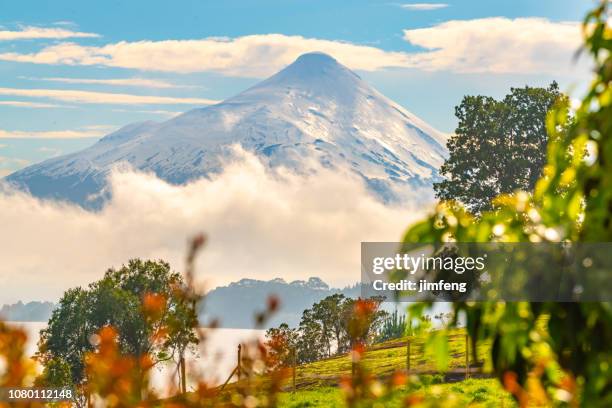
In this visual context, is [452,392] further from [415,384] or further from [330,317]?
[330,317]

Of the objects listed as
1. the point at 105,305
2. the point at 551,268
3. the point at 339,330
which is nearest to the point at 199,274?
the point at 551,268

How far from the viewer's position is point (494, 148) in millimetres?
58500

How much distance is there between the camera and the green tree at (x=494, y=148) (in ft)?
191

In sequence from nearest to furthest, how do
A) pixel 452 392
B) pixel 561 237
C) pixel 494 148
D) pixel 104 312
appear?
pixel 561 237 → pixel 452 392 → pixel 494 148 → pixel 104 312

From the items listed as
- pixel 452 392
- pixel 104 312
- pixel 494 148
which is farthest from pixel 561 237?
pixel 104 312

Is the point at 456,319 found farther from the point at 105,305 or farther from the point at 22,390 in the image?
the point at 105,305

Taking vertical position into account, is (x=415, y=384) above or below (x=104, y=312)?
below

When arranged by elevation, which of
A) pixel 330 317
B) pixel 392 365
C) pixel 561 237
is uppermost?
Result: pixel 561 237

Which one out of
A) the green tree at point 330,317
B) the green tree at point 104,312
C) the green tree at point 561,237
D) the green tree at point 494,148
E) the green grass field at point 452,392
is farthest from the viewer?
the green tree at point 330,317

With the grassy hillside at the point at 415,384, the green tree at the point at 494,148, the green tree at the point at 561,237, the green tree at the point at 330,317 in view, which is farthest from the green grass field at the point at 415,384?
the green tree at the point at 330,317

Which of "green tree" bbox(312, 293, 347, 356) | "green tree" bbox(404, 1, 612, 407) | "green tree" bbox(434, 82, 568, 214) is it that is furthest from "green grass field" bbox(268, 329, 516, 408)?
"green tree" bbox(312, 293, 347, 356)

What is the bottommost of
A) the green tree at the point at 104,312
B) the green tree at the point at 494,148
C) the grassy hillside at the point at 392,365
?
the grassy hillside at the point at 392,365

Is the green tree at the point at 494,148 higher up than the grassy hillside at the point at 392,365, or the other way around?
the green tree at the point at 494,148

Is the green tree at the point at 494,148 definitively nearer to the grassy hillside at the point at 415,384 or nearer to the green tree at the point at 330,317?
the grassy hillside at the point at 415,384
